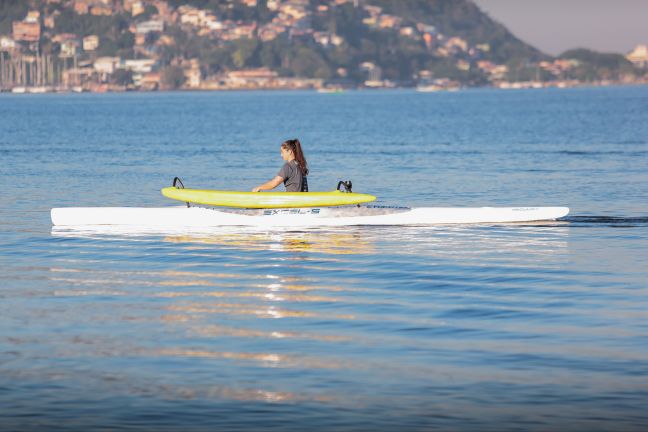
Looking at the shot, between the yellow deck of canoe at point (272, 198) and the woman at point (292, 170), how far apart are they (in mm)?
177

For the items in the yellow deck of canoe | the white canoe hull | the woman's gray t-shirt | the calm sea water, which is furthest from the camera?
the white canoe hull

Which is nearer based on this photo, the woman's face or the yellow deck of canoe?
the woman's face

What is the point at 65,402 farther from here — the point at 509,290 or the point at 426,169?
the point at 426,169

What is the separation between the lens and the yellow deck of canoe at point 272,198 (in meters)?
21.4

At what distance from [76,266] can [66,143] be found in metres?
44.9

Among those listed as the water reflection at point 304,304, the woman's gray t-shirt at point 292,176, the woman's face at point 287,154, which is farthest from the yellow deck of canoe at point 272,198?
the woman's face at point 287,154

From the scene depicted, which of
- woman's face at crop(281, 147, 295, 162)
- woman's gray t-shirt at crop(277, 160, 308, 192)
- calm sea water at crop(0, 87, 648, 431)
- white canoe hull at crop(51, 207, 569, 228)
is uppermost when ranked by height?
woman's face at crop(281, 147, 295, 162)

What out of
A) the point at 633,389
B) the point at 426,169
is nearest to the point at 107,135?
the point at 426,169

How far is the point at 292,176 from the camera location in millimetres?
21266

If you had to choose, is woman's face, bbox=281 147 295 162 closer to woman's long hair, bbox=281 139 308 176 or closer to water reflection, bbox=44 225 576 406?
woman's long hair, bbox=281 139 308 176

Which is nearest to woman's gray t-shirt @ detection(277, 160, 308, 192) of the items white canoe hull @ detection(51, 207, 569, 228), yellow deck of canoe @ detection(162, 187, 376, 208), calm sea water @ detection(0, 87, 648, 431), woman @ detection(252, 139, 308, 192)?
woman @ detection(252, 139, 308, 192)

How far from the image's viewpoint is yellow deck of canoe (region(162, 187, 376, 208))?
2144 centimetres

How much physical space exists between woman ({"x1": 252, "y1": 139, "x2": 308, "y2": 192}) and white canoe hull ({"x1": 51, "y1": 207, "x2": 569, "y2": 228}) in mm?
497

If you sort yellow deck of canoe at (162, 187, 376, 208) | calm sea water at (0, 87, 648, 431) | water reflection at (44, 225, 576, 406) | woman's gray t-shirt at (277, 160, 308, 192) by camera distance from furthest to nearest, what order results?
yellow deck of canoe at (162, 187, 376, 208)
woman's gray t-shirt at (277, 160, 308, 192)
water reflection at (44, 225, 576, 406)
calm sea water at (0, 87, 648, 431)
